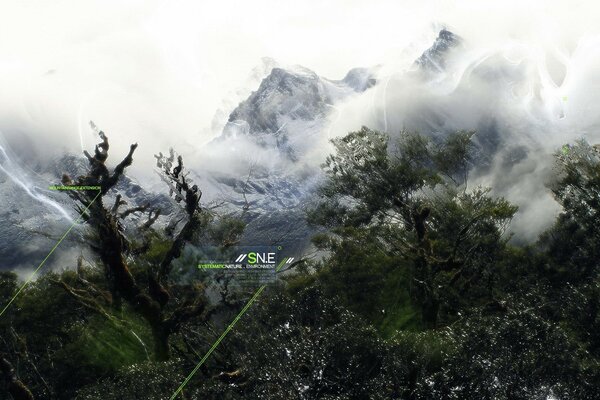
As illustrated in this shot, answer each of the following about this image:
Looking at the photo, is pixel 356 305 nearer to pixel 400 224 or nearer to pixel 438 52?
pixel 400 224

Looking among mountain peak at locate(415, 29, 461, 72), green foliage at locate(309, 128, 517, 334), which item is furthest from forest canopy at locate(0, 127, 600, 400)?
mountain peak at locate(415, 29, 461, 72)

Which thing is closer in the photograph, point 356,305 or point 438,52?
point 356,305

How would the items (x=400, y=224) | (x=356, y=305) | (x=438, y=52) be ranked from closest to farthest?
(x=356, y=305), (x=400, y=224), (x=438, y=52)

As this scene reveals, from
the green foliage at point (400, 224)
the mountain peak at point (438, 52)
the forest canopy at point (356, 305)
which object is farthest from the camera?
the mountain peak at point (438, 52)

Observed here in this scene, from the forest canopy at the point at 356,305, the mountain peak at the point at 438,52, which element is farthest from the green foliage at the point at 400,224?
the mountain peak at the point at 438,52

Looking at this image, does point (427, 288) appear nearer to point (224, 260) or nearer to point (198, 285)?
point (198, 285)

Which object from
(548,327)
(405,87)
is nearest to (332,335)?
(548,327)

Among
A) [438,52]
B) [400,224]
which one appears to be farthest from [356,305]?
[438,52]

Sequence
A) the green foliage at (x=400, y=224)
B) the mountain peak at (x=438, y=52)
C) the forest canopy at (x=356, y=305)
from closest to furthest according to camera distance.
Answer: the forest canopy at (x=356, y=305), the green foliage at (x=400, y=224), the mountain peak at (x=438, y=52)

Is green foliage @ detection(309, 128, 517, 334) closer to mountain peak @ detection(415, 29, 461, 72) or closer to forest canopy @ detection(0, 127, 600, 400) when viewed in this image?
forest canopy @ detection(0, 127, 600, 400)

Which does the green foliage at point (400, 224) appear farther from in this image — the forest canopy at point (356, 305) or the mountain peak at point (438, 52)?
the mountain peak at point (438, 52)

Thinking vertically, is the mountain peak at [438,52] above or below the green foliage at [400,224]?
above

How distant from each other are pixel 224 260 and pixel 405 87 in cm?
12932

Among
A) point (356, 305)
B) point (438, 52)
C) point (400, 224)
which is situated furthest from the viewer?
point (438, 52)
